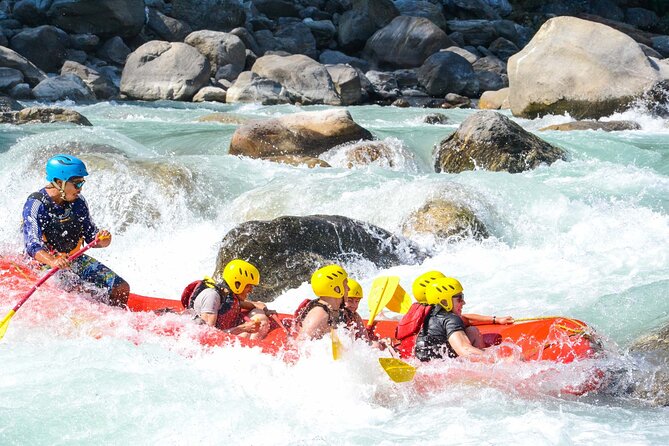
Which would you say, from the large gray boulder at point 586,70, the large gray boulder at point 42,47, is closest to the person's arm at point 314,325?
the large gray boulder at point 586,70

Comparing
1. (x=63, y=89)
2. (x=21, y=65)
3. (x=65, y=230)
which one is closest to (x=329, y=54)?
(x=63, y=89)

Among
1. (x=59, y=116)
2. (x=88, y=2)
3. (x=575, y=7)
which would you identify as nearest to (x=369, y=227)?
(x=59, y=116)

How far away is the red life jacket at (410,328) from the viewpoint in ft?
16.8

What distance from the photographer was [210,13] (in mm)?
22234

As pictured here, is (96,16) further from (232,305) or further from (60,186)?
(232,305)

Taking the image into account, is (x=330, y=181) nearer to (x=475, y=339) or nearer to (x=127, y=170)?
(x=127, y=170)

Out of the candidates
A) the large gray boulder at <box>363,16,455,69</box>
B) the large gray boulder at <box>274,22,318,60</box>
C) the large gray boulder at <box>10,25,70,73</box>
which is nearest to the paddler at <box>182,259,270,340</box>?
the large gray boulder at <box>10,25,70,73</box>

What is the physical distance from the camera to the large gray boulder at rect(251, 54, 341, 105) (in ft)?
57.5

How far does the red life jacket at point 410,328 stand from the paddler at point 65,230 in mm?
1795

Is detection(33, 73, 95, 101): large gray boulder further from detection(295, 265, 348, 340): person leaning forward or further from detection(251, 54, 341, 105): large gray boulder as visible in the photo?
detection(295, 265, 348, 340): person leaning forward

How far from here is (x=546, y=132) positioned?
41.7 feet

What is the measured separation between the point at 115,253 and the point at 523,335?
4607mm

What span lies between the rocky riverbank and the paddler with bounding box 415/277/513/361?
31.5 ft

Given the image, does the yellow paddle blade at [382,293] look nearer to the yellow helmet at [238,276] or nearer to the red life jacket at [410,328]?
the red life jacket at [410,328]
